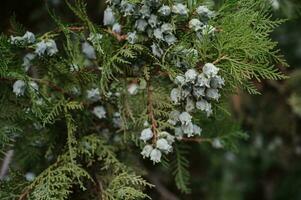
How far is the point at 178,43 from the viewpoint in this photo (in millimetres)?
1011

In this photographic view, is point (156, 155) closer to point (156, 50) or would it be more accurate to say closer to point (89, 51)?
point (156, 50)

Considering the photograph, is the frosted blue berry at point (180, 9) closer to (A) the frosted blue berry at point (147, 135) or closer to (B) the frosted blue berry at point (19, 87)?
(A) the frosted blue berry at point (147, 135)

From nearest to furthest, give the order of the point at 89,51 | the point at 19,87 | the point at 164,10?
the point at 164,10 → the point at 19,87 → the point at 89,51

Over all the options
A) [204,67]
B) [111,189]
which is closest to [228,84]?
[204,67]

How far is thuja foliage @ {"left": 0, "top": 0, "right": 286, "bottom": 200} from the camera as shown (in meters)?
0.99

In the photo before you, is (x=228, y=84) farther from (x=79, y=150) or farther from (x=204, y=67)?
(x=79, y=150)

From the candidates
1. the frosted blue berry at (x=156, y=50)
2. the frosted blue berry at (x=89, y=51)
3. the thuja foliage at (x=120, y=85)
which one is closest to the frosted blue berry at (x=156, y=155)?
the thuja foliage at (x=120, y=85)

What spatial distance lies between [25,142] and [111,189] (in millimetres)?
275

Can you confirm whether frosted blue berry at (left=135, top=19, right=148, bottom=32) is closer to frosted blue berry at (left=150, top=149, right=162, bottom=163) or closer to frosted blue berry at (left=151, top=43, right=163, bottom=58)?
frosted blue berry at (left=151, top=43, right=163, bottom=58)

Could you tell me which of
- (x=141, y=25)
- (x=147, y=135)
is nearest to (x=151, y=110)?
(x=147, y=135)

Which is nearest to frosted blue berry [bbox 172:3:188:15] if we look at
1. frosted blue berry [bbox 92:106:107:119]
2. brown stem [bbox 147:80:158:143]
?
brown stem [bbox 147:80:158:143]

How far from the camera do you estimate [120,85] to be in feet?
3.61

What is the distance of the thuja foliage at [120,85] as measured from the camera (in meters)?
0.99

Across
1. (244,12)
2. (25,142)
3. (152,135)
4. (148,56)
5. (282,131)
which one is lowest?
(282,131)
